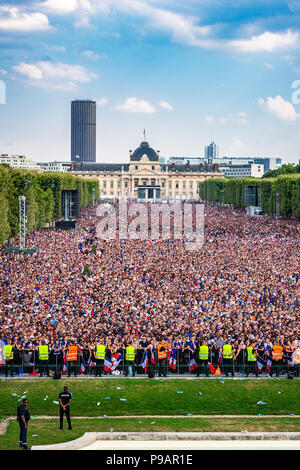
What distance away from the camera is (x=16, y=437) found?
18828 mm

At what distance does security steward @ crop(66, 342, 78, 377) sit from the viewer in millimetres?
24827

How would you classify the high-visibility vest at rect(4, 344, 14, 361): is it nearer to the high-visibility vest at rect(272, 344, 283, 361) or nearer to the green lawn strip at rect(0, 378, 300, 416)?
the green lawn strip at rect(0, 378, 300, 416)

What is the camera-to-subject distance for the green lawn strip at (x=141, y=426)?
18.9 m

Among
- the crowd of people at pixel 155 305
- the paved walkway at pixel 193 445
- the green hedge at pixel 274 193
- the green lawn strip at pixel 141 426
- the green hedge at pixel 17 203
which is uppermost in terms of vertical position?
the green hedge at pixel 274 193

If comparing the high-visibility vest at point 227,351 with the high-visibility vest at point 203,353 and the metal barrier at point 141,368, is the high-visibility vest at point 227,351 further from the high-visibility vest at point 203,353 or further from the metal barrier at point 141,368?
the high-visibility vest at point 203,353

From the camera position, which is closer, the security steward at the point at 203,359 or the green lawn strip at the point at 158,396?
the green lawn strip at the point at 158,396

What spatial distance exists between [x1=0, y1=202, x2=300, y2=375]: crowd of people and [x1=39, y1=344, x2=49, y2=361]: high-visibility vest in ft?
0.19

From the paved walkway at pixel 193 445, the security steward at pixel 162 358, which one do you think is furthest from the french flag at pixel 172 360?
the paved walkway at pixel 193 445

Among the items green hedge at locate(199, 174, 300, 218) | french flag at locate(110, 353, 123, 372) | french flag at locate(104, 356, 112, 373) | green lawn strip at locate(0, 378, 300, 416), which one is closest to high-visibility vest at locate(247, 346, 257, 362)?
green lawn strip at locate(0, 378, 300, 416)

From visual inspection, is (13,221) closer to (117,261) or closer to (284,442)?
(117,261)

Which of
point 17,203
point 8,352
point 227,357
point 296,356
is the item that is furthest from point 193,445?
point 17,203

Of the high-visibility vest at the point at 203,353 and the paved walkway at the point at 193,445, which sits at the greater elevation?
the high-visibility vest at the point at 203,353

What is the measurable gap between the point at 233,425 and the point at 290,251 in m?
26.1

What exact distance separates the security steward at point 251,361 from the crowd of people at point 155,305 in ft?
0.13
